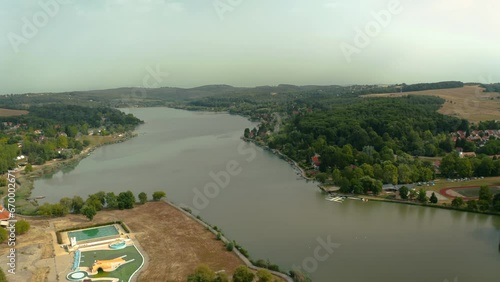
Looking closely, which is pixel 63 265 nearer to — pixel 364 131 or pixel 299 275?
pixel 299 275

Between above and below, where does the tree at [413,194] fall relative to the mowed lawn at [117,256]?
above

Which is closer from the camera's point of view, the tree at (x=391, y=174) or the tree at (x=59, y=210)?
the tree at (x=59, y=210)

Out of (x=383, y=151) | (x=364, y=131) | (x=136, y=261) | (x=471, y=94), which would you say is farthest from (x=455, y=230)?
(x=471, y=94)

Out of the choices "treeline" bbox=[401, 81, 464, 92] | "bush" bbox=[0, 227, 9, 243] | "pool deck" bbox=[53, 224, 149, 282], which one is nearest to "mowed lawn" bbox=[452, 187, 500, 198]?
"pool deck" bbox=[53, 224, 149, 282]

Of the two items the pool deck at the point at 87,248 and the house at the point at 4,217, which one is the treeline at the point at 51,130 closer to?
the house at the point at 4,217

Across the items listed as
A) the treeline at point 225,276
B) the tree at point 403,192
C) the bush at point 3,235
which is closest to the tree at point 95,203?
the bush at point 3,235

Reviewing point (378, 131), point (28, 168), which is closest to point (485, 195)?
point (378, 131)

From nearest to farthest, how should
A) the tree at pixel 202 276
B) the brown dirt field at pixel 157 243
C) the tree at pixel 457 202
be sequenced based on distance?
the tree at pixel 202 276
the brown dirt field at pixel 157 243
the tree at pixel 457 202
